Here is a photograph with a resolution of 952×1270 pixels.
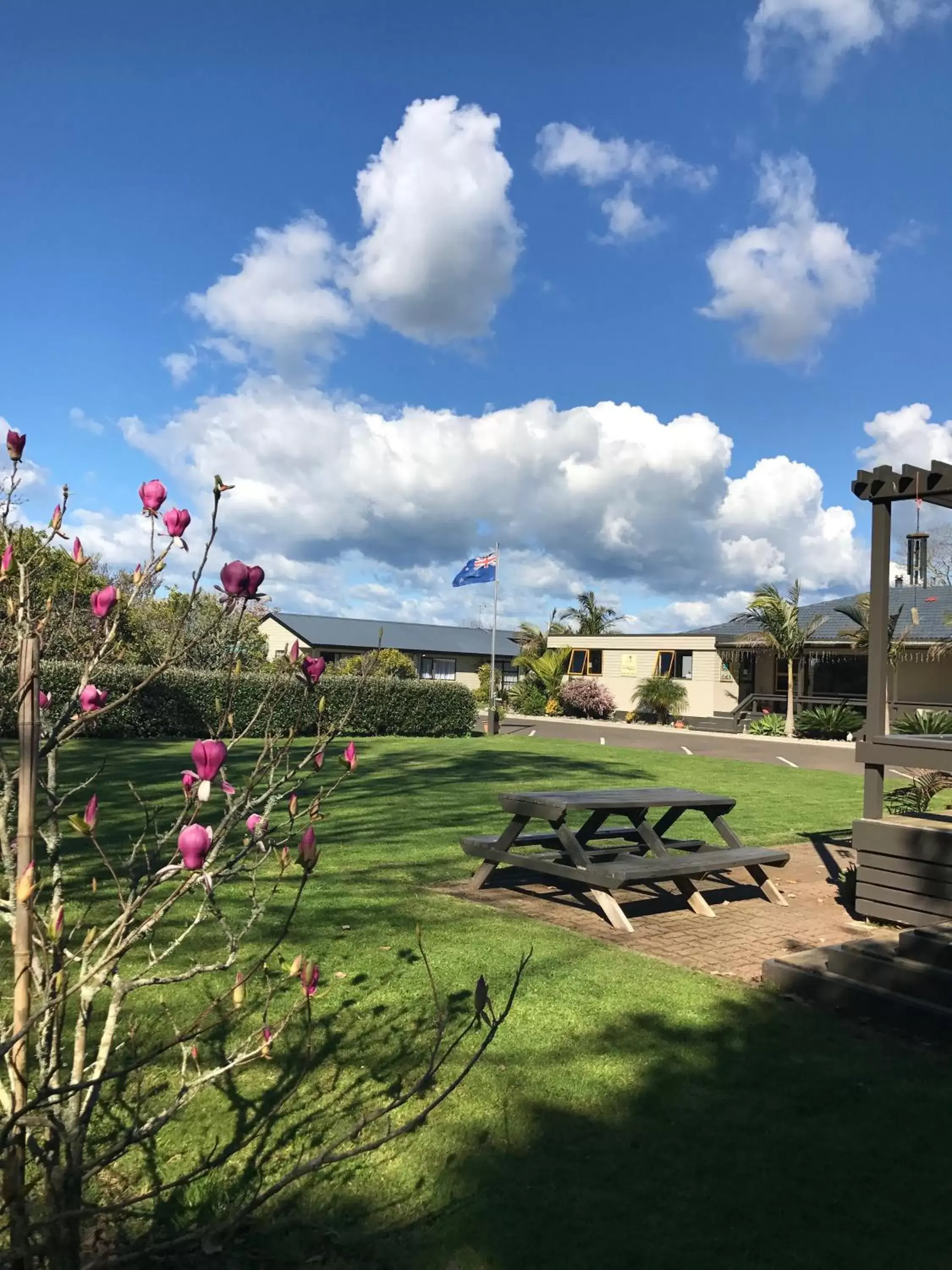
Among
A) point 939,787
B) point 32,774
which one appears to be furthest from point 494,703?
point 32,774

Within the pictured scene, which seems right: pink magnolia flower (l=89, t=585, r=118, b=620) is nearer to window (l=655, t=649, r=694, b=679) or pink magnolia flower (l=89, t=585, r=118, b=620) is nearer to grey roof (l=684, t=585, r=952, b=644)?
grey roof (l=684, t=585, r=952, b=644)

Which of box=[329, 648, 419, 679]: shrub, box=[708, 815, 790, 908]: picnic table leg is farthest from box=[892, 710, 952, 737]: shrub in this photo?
box=[708, 815, 790, 908]: picnic table leg

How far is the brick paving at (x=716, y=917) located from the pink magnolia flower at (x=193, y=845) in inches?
158

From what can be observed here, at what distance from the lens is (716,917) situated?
6.27 meters

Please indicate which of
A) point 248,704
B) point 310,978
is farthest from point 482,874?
point 248,704

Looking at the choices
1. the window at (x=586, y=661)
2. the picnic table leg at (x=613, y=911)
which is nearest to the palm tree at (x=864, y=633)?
the window at (x=586, y=661)

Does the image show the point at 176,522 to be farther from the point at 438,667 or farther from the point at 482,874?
the point at 438,667

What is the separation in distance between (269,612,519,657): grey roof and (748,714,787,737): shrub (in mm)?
18471

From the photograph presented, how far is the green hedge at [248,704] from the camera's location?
19.4 meters

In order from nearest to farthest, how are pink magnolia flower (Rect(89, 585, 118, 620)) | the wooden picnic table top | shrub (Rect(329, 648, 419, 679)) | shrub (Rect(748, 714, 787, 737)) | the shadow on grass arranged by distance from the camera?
pink magnolia flower (Rect(89, 585, 118, 620)) → the shadow on grass → the wooden picnic table top → shrub (Rect(329, 648, 419, 679)) → shrub (Rect(748, 714, 787, 737))

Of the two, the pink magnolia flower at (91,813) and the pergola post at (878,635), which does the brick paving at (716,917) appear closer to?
the pergola post at (878,635)

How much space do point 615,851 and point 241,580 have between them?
18.3 ft

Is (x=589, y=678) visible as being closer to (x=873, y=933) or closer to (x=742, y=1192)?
(x=873, y=933)

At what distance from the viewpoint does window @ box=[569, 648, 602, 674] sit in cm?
3666
